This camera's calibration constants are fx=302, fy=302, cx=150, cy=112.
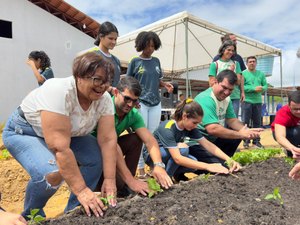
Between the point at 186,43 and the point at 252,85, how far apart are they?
2.18m

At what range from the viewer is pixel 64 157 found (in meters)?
1.86

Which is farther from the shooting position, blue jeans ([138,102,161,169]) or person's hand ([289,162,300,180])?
blue jeans ([138,102,161,169])

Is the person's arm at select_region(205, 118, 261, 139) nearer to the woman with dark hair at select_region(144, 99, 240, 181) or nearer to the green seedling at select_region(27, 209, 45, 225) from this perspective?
the woman with dark hair at select_region(144, 99, 240, 181)

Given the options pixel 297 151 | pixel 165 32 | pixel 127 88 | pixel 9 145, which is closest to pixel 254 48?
pixel 165 32

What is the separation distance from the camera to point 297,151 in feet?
9.87

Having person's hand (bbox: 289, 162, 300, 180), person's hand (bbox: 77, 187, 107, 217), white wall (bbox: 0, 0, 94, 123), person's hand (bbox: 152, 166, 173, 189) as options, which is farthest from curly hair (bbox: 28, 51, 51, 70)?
white wall (bbox: 0, 0, 94, 123)

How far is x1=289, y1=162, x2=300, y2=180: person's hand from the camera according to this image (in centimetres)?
259

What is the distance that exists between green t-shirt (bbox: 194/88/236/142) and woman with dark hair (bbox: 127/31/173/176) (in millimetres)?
564

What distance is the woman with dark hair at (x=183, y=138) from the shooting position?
115 inches

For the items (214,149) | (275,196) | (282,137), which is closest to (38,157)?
(275,196)

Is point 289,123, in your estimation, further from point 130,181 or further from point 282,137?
point 130,181

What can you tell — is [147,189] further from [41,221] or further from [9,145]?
[9,145]

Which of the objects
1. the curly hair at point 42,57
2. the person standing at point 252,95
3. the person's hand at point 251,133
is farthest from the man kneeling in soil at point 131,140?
the person standing at point 252,95

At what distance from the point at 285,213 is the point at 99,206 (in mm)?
1239
